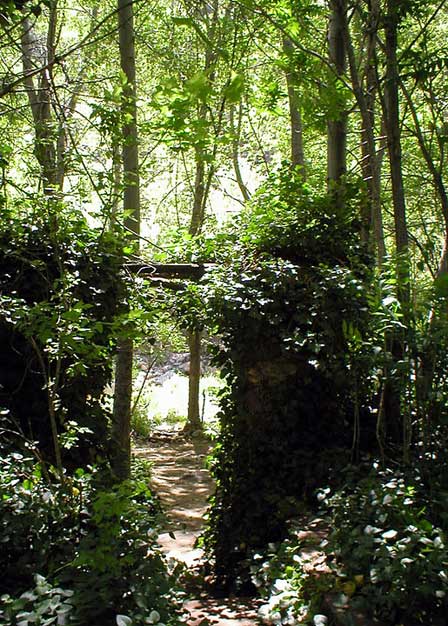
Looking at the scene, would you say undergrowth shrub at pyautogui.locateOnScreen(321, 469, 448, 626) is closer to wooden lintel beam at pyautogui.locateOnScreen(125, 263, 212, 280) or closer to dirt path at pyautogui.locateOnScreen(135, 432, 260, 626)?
dirt path at pyautogui.locateOnScreen(135, 432, 260, 626)

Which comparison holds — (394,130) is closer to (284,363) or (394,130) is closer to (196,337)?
(284,363)

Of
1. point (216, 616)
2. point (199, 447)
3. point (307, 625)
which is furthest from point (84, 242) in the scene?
point (199, 447)

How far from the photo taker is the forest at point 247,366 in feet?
9.58

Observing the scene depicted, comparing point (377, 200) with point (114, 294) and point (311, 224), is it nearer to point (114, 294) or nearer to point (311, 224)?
point (311, 224)

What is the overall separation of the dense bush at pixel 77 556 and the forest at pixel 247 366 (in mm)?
12

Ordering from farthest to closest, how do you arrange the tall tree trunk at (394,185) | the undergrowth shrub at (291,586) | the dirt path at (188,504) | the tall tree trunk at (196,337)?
the tall tree trunk at (196,337), the tall tree trunk at (394,185), the dirt path at (188,504), the undergrowth shrub at (291,586)

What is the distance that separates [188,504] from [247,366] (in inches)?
141

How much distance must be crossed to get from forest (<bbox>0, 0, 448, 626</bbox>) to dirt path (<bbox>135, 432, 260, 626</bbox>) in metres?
0.13

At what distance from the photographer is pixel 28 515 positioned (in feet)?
10.2

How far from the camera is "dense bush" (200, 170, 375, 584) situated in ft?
15.6

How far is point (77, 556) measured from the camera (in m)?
2.82

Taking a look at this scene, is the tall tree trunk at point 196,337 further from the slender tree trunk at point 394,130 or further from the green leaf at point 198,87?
the green leaf at point 198,87

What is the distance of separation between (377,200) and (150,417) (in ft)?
35.1

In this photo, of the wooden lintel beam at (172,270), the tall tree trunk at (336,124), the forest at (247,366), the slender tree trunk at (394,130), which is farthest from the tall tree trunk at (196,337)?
the slender tree trunk at (394,130)
